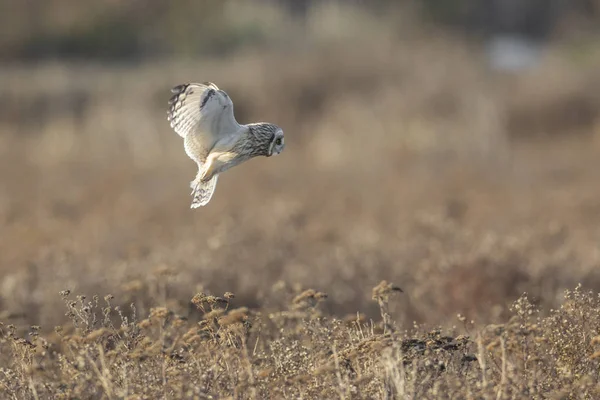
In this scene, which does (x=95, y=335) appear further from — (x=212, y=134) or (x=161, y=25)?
(x=161, y=25)

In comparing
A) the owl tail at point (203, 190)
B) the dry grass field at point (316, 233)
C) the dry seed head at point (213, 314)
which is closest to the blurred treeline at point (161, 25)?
the dry grass field at point (316, 233)

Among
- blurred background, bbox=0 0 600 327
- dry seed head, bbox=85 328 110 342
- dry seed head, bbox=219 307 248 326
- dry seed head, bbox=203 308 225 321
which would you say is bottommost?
dry seed head, bbox=85 328 110 342

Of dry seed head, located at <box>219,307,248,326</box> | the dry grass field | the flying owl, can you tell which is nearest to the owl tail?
the flying owl

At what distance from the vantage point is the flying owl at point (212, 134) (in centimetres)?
563

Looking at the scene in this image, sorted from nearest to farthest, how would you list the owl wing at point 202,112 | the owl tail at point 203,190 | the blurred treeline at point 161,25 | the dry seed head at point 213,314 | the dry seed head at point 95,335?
the dry seed head at point 95,335 < the dry seed head at point 213,314 < the owl wing at point 202,112 < the owl tail at point 203,190 < the blurred treeline at point 161,25

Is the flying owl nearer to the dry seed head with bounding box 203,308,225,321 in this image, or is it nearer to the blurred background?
the blurred background

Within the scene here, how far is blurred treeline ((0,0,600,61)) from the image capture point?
2791cm

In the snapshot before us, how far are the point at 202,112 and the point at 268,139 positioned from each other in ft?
1.13

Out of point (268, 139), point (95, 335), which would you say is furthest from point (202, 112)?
point (95, 335)

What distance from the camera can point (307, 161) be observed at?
58.0ft

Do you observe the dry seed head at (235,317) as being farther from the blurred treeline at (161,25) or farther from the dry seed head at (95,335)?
the blurred treeline at (161,25)

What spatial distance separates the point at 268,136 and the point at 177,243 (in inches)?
240

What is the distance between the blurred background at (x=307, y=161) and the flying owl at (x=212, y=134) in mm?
647

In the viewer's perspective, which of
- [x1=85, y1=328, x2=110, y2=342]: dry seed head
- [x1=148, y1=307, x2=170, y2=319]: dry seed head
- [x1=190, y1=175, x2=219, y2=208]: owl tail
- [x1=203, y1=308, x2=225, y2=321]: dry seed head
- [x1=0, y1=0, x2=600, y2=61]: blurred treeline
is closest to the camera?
[x1=85, y1=328, x2=110, y2=342]: dry seed head
